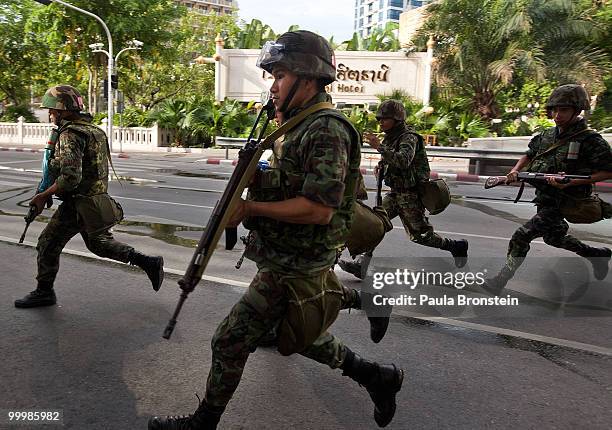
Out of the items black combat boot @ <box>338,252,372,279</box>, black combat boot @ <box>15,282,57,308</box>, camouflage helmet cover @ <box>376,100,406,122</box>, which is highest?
camouflage helmet cover @ <box>376,100,406,122</box>

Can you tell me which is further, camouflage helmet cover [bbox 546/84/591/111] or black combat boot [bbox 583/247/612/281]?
black combat boot [bbox 583/247/612/281]

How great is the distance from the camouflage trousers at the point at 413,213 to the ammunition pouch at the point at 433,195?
0.07 meters

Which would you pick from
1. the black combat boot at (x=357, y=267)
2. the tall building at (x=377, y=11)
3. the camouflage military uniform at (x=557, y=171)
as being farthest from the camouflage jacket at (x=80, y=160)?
the tall building at (x=377, y=11)

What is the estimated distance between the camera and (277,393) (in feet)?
9.23

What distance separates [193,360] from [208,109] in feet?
76.3

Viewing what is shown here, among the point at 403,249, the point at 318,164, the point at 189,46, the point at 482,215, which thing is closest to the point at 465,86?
the point at 482,215

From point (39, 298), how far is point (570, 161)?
423 cm

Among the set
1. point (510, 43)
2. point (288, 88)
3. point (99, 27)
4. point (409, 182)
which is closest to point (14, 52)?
point (99, 27)

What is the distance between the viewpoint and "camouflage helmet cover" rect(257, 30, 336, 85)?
213 centimetres

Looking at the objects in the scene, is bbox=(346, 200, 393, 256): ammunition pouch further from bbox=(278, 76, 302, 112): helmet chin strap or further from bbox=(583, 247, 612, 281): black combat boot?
bbox=(583, 247, 612, 281): black combat boot

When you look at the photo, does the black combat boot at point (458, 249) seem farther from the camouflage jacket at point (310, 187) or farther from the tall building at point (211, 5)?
the tall building at point (211, 5)

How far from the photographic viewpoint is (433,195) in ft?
15.6

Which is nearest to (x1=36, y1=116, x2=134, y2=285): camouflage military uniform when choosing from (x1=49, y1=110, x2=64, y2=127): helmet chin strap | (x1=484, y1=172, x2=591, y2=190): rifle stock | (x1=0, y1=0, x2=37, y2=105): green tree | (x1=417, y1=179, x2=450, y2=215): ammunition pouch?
(x1=49, y1=110, x2=64, y2=127): helmet chin strap

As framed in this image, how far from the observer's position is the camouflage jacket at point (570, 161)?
4348 millimetres
